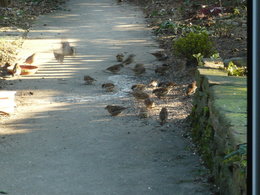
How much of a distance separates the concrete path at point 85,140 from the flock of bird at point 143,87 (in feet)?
0.42

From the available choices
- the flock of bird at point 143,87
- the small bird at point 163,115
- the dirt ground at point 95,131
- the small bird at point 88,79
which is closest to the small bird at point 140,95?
the flock of bird at point 143,87

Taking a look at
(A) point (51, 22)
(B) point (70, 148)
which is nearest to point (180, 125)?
(B) point (70, 148)

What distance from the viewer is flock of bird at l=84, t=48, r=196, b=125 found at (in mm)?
7102

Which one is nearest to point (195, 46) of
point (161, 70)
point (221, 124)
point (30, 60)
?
point (161, 70)

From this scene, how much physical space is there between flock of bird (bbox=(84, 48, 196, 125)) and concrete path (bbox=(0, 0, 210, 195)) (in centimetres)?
13

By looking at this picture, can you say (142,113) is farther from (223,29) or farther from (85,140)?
(223,29)

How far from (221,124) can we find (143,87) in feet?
13.0

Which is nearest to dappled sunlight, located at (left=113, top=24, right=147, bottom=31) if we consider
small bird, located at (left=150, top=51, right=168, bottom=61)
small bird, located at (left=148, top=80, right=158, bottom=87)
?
small bird, located at (left=150, top=51, right=168, bottom=61)

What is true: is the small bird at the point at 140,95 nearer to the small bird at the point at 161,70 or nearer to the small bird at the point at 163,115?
the small bird at the point at 163,115

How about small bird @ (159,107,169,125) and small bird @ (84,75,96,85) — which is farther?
small bird @ (84,75,96,85)

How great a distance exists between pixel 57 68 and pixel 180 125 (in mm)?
4044

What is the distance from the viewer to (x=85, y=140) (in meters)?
6.30

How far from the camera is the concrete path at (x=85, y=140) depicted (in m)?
4.88

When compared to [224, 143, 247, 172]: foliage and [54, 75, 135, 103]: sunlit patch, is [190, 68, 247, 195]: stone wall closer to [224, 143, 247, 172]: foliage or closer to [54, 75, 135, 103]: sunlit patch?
[224, 143, 247, 172]: foliage
